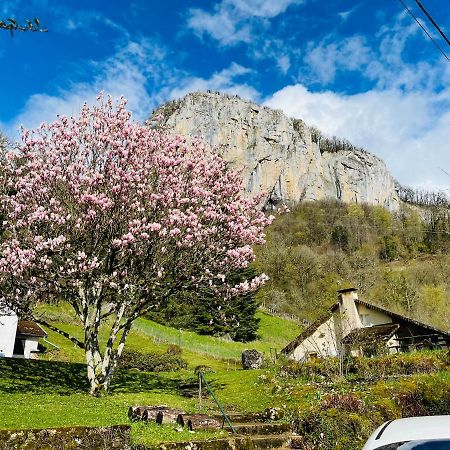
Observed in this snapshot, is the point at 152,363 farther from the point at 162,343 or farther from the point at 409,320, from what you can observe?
the point at 409,320

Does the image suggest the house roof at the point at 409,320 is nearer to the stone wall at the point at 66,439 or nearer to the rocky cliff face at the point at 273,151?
the stone wall at the point at 66,439

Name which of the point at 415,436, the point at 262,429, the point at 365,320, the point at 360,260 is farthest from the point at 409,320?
the point at 360,260

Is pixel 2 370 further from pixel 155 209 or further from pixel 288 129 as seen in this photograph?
pixel 288 129

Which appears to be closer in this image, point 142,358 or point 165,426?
point 165,426

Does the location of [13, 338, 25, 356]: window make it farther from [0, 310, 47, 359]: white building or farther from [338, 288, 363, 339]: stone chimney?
[338, 288, 363, 339]: stone chimney

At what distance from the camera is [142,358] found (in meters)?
29.7

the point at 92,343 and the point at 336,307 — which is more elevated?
the point at 336,307

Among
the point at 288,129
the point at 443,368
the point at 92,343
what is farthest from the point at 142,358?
the point at 288,129

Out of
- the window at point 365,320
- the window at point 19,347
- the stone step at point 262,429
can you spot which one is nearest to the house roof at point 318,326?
the window at point 365,320

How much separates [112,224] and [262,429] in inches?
310

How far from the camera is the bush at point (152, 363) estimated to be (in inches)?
1105

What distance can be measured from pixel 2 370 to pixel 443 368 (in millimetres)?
17607

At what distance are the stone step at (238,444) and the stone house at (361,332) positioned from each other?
766 inches

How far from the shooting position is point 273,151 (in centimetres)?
12862
